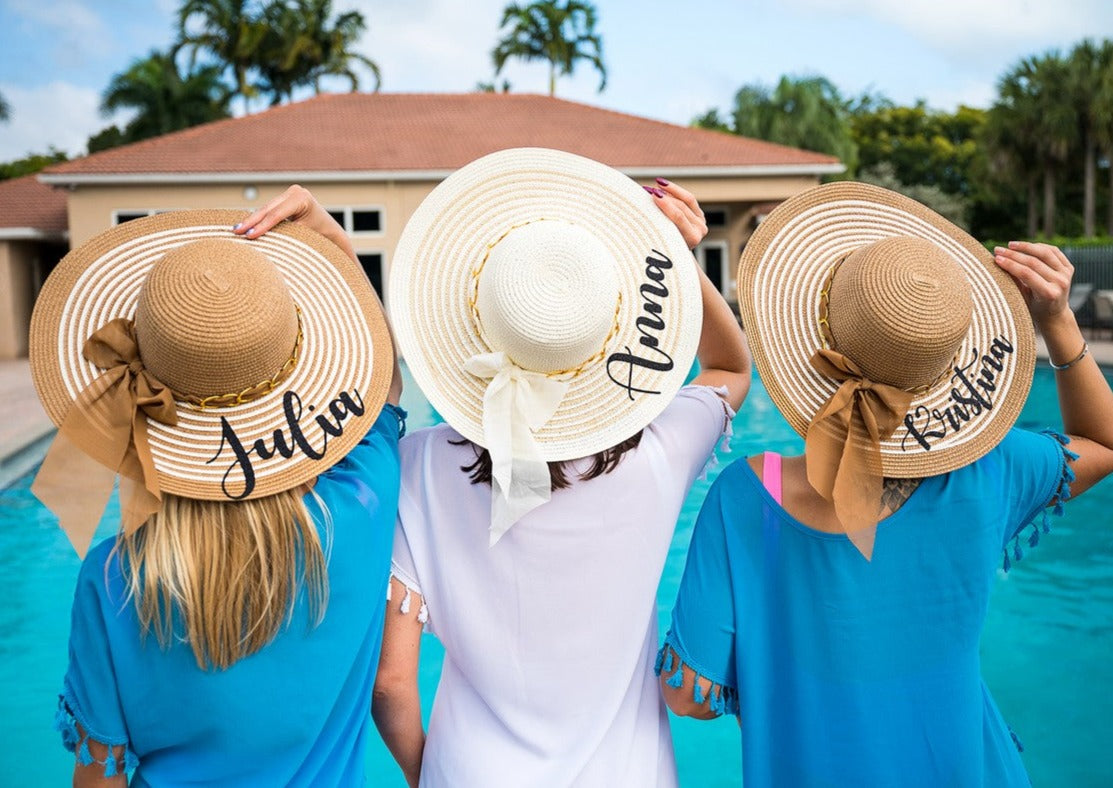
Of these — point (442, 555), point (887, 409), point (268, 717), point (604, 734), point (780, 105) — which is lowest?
point (604, 734)

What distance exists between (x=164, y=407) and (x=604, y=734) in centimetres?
88

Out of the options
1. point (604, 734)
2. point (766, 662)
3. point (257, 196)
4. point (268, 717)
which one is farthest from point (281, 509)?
point (257, 196)

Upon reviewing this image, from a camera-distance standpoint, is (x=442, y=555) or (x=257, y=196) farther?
(x=257, y=196)

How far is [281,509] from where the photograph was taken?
1.32 m

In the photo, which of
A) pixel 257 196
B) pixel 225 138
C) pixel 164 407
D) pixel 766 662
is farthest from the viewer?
pixel 225 138

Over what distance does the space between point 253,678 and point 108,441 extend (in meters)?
0.40

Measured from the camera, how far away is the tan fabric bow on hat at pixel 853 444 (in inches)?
53.3

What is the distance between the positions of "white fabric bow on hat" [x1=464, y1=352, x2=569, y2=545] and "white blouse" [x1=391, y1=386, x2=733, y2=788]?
8 cm

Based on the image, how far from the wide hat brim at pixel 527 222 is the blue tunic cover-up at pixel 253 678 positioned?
7.9 inches

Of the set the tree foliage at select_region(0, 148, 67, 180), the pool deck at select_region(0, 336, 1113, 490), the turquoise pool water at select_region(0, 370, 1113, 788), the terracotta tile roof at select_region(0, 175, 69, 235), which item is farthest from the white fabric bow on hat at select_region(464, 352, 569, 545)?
the tree foliage at select_region(0, 148, 67, 180)

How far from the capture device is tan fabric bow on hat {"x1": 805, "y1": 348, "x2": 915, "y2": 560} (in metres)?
1.35

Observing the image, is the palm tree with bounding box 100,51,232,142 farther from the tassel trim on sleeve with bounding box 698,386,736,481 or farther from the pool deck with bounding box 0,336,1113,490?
the tassel trim on sleeve with bounding box 698,386,736,481

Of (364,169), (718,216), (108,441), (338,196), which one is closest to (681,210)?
(108,441)

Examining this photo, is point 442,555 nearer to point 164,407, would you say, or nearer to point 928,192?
point 164,407
